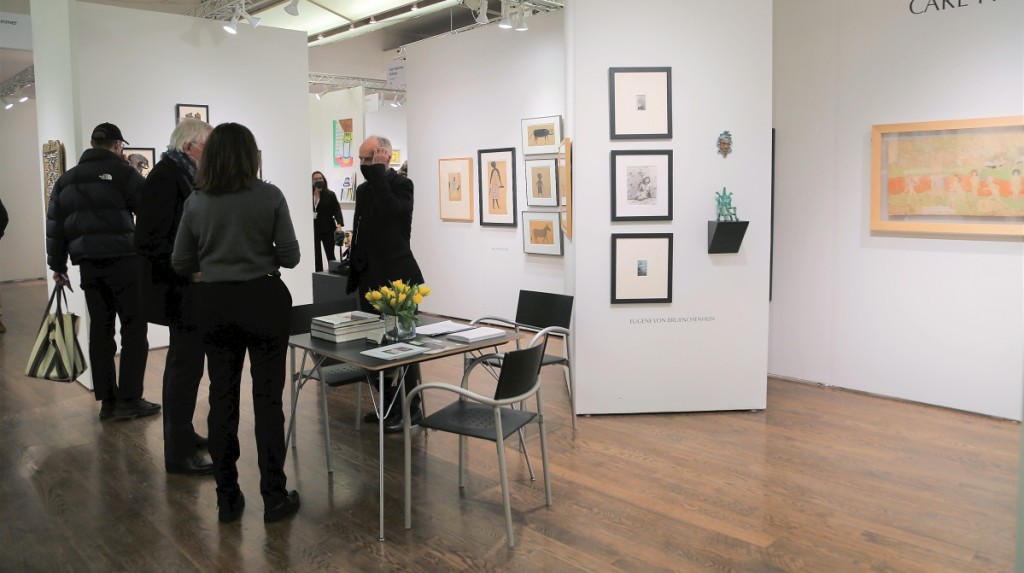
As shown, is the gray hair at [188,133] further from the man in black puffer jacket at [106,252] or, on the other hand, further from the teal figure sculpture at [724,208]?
the teal figure sculpture at [724,208]

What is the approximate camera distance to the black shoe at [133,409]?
17.3 feet

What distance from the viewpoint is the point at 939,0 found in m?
5.17

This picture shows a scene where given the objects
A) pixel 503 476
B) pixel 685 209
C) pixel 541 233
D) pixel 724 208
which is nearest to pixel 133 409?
pixel 503 476

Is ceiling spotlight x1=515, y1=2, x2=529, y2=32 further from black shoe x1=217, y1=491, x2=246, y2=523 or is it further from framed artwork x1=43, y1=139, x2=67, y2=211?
black shoe x1=217, y1=491, x2=246, y2=523

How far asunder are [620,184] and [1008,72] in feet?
8.26

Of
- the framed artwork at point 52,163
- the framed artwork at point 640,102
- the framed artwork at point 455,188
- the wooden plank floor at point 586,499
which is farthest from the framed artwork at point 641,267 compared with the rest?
→ the framed artwork at point 52,163

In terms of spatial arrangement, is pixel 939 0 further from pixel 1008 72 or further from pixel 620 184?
pixel 620 184

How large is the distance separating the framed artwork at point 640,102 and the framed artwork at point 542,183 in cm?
281

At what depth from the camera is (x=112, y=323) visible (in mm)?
5293

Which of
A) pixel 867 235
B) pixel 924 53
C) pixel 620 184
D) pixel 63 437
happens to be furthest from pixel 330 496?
pixel 924 53

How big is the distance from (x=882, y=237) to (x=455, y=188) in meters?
4.82

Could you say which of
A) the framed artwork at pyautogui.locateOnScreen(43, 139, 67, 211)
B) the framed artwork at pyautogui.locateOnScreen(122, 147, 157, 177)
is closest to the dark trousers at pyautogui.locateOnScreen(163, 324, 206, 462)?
the framed artwork at pyautogui.locateOnScreen(43, 139, 67, 211)

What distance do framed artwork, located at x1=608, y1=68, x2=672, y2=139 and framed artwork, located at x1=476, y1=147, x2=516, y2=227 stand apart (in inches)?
134

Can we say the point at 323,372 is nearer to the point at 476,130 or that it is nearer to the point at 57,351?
the point at 57,351
